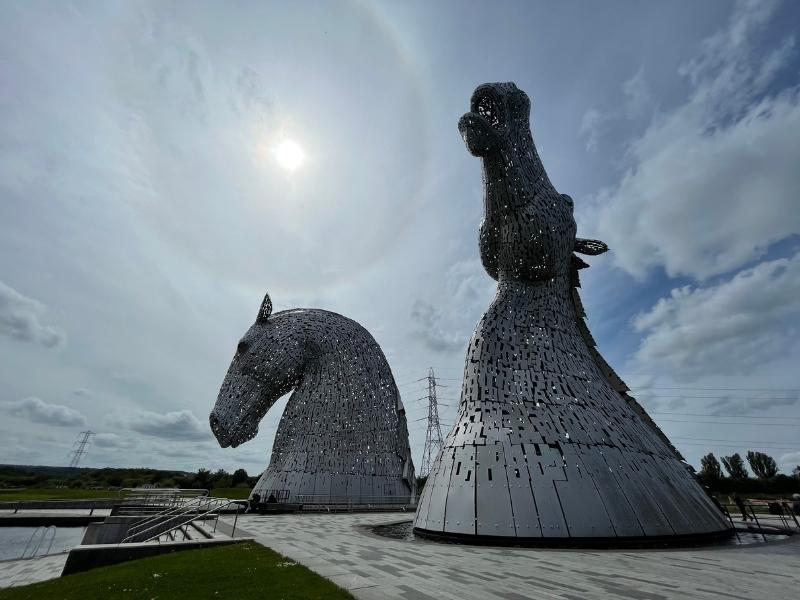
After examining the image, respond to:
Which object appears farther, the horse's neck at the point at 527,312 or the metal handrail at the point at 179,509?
the horse's neck at the point at 527,312

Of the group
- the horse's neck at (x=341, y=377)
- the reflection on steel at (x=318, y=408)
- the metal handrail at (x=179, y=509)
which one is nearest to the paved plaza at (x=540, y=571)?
the metal handrail at (x=179, y=509)

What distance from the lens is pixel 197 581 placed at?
5.37 meters

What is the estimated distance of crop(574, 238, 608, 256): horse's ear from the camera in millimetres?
14781

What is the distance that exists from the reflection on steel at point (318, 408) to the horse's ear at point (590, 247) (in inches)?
528

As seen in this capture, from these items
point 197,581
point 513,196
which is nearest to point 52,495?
point 197,581

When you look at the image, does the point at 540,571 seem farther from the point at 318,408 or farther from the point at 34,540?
the point at 318,408

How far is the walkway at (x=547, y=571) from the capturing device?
467 cm

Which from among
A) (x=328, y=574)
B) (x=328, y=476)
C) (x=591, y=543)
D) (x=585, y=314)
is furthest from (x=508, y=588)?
(x=328, y=476)

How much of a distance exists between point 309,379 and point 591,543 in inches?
704

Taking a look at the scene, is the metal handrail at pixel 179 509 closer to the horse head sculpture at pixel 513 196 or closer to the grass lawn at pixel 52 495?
the horse head sculpture at pixel 513 196

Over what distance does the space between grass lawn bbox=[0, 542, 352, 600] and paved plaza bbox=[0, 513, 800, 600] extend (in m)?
0.42

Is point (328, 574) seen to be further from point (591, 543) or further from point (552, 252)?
point (552, 252)

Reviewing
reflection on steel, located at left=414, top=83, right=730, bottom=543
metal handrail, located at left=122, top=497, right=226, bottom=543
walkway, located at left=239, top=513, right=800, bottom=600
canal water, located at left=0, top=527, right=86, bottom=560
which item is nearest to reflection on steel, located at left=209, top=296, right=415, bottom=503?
canal water, located at left=0, top=527, right=86, bottom=560

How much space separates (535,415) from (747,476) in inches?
2198
